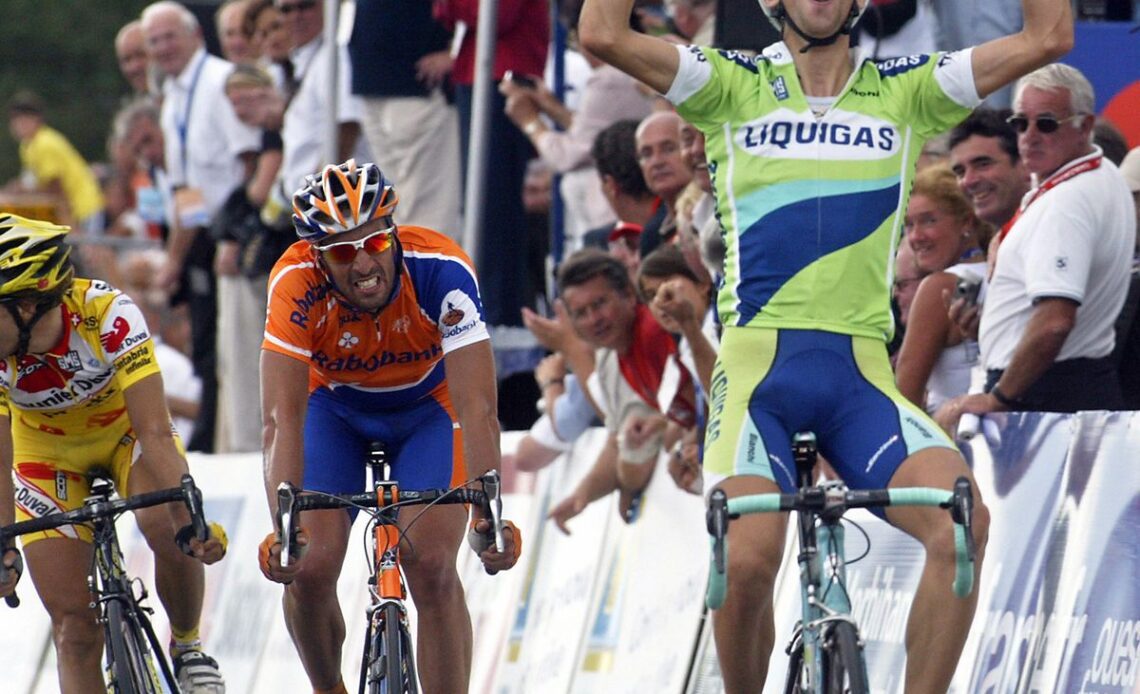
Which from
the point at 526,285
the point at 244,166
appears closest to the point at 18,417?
the point at 526,285

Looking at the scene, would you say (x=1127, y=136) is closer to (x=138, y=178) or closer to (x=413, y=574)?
(x=413, y=574)

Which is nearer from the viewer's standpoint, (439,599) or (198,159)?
(439,599)

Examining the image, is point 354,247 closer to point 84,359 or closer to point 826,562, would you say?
point 84,359

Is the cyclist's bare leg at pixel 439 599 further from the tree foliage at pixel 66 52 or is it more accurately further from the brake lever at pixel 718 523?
the tree foliage at pixel 66 52

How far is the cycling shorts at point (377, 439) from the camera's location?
26.7 feet

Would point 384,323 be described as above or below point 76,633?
above

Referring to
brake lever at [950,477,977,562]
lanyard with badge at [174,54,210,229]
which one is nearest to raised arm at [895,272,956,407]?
brake lever at [950,477,977,562]

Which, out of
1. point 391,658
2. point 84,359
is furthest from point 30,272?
point 391,658

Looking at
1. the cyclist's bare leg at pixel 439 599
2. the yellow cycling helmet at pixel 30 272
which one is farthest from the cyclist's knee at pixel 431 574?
the yellow cycling helmet at pixel 30 272

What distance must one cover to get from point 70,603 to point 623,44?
323cm

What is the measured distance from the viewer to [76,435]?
8867 mm

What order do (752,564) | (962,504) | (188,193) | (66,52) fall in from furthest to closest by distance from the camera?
(66,52) → (188,193) → (752,564) → (962,504)

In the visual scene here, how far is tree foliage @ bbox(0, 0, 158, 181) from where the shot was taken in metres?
39.2

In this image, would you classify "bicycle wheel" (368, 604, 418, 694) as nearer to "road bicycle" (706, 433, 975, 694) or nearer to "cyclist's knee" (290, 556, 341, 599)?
"cyclist's knee" (290, 556, 341, 599)
